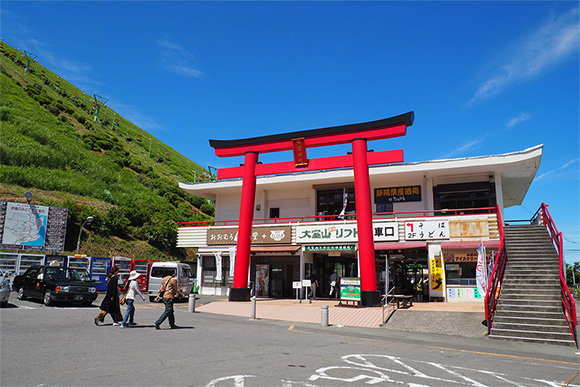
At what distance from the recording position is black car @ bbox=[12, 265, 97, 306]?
15.8m

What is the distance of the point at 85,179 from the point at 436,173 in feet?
144

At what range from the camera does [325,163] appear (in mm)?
21922

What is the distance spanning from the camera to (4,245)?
94.0ft

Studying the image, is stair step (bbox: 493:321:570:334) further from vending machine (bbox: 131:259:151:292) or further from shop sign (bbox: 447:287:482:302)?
vending machine (bbox: 131:259:151:292)

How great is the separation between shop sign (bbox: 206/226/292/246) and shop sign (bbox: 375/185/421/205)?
6.49m

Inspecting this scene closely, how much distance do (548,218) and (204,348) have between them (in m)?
15.2

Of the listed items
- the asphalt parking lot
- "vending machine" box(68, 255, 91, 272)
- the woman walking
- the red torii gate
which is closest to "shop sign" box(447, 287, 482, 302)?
the red torii gate

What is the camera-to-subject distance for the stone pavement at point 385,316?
44.5 feet

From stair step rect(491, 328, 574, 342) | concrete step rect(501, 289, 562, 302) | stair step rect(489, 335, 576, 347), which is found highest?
concrete step rect(501, 289, 562, 302)

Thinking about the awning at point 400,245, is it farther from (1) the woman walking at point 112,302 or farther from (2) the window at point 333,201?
(1) the woman walking at point 112,302

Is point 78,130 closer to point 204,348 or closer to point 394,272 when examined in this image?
point 394,272

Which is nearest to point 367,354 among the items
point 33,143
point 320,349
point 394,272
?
point 320,349

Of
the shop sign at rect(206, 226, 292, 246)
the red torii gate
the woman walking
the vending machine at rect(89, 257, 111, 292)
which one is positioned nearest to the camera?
the woman walking

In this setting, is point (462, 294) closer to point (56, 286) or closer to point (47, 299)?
point (56, 286)
